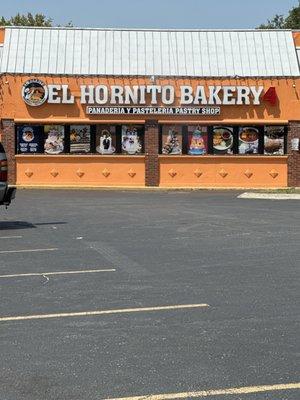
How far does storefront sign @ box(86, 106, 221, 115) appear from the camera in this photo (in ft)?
98.8

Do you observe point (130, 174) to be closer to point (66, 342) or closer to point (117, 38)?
point (117, 38)

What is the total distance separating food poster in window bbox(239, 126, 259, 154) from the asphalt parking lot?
1584 cm

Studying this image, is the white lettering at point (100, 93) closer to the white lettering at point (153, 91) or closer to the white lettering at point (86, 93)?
the white lettering at point (86, 93)

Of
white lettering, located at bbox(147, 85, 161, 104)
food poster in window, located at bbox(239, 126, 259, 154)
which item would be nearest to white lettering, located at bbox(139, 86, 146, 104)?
white lettering, located at bbox(147, 85, 161, 104)

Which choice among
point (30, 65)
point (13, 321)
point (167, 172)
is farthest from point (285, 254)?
point (30, 65)

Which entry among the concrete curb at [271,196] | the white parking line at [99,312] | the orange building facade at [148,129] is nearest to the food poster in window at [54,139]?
the orange building facade at [148,129]

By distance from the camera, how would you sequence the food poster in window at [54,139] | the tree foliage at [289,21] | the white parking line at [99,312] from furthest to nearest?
the tree foliage at [289,21] < the food poster in window at [54,139] < the white parking line at [99,312]

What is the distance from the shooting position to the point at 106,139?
3059 cm

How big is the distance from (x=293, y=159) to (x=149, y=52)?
8512 millimetres

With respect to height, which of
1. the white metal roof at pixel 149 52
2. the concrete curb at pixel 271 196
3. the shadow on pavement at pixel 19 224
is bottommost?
the shadow on pavement at pixel 19 224

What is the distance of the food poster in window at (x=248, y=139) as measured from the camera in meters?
30.9

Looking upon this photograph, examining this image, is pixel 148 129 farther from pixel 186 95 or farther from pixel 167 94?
pixel 186 95

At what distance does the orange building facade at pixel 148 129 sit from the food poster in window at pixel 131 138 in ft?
0.15

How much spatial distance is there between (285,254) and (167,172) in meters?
19.6
